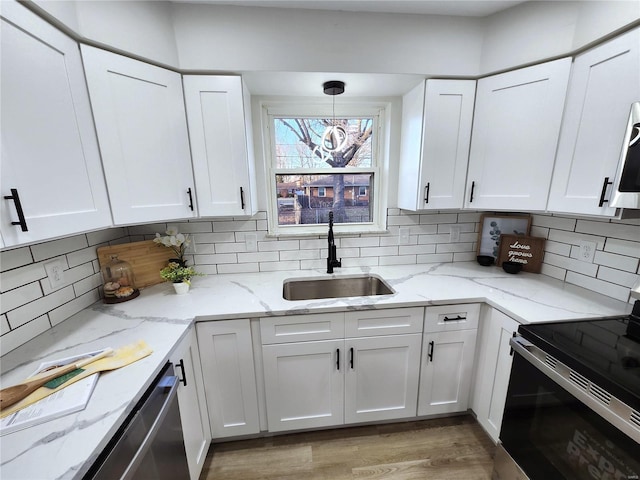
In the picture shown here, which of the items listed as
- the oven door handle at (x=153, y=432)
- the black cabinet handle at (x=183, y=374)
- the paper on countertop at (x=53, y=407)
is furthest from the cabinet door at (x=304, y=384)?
the paper on countertop at (x=53, y=407)

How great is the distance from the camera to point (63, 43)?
958mm

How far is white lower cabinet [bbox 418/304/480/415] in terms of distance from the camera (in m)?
1.44

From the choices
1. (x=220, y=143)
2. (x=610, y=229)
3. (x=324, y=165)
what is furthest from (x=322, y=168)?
(x=610, y=229)

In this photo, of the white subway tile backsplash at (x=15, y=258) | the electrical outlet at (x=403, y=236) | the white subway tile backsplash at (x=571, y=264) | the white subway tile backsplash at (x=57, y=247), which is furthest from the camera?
the electrical outlet at (x=403, y=236)

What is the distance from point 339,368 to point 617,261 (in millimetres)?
1606

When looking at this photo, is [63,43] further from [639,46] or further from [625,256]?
[625,256]

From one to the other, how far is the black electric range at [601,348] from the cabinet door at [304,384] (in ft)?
3.01

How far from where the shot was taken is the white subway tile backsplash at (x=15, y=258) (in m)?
0.95

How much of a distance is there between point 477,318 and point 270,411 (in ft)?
4.36

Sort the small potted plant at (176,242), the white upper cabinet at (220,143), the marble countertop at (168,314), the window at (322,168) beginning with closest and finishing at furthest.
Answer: the marble countertop at (168,314) < the white upper cabinet at (220,143) < the small potted plant at (176,242) < the window at (322,168)

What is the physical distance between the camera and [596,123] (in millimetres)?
1144

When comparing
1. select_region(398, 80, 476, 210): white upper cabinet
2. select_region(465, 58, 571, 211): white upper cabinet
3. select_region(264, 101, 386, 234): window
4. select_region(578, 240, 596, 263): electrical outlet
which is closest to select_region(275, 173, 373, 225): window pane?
select_region(264, 101, 386, 234): window

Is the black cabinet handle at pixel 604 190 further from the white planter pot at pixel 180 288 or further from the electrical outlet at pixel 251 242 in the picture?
the white planter pot at pixel 180 288

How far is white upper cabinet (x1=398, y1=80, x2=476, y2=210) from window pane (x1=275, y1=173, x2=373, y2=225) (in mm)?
425
